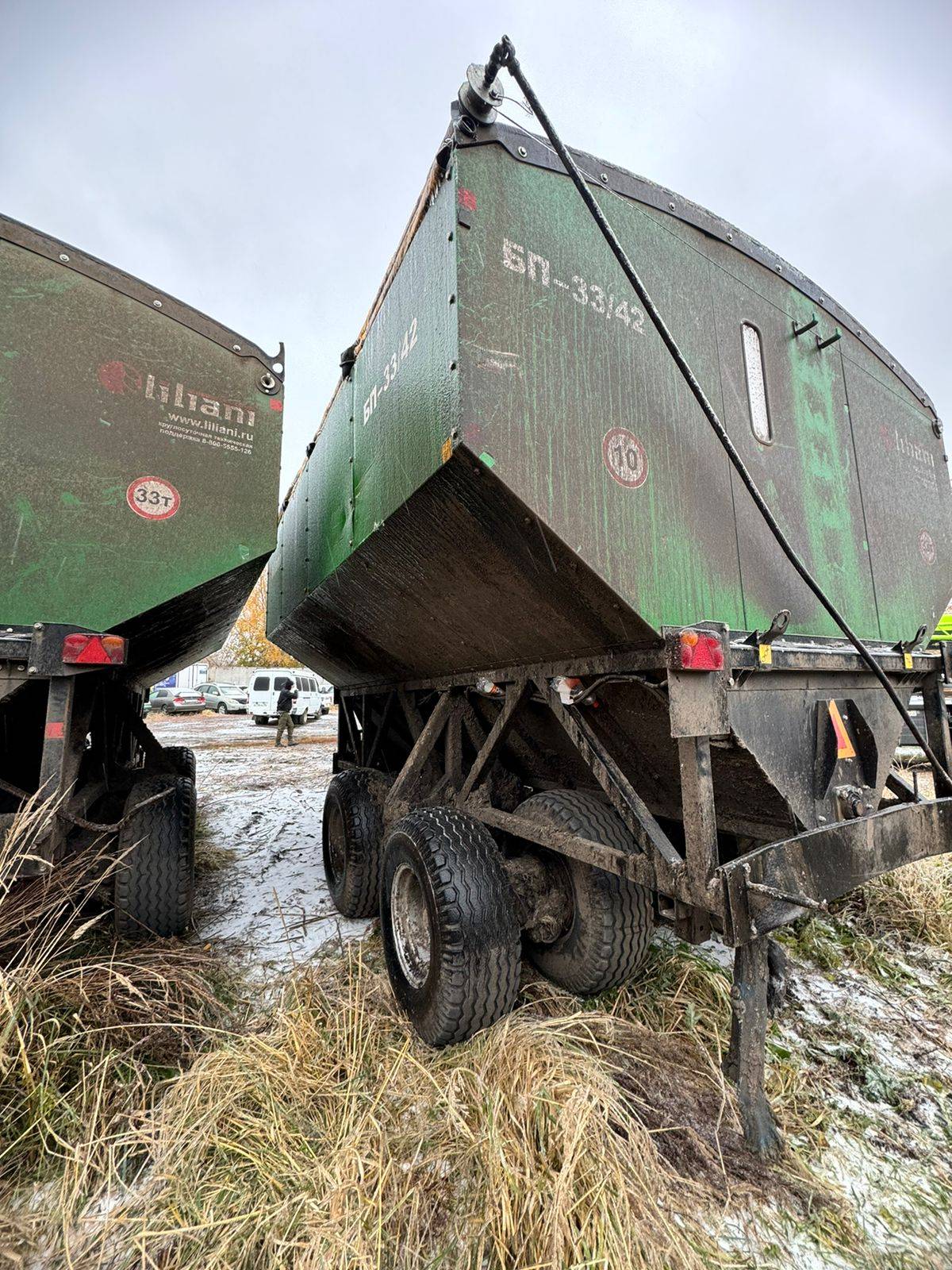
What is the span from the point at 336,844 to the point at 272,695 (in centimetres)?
1925

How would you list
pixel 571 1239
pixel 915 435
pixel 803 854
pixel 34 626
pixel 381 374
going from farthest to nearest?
pixel 915 435 < pixel 381 374 < pixel 34 626 < pixel 803 854 < pixel 571 1239

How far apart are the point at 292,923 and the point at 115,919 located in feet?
3.50

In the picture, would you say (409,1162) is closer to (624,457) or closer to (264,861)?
(624,457)

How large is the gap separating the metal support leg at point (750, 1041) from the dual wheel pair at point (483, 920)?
2.18ft

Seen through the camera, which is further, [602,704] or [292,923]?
[292,923]

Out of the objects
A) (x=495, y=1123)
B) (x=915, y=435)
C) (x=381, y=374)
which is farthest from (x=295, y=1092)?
(x=915, y=435)

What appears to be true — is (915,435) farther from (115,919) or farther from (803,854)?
(115,919)

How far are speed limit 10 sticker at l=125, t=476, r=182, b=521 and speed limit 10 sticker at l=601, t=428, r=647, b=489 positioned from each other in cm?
218

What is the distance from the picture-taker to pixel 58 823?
2.67 m

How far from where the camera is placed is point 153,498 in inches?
120

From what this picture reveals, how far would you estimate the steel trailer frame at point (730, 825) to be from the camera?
1837mm

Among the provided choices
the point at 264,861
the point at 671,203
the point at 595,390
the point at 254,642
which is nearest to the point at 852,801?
the point at 595,390

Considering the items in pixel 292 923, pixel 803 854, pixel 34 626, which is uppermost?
pixel 34 626

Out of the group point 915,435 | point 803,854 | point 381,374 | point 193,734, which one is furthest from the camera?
point 193,734
